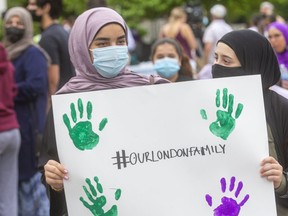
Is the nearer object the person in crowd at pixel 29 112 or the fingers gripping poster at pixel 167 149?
the fingers gripping poster at pixel 167 149

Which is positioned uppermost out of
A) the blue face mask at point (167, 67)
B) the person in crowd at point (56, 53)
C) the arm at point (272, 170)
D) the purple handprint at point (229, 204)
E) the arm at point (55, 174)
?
the person in crowd at point (56, 53)

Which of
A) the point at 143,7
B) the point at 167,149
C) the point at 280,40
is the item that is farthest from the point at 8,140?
the point at 143,7

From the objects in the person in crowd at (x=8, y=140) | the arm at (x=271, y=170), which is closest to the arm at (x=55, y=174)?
the arm at (x=271, y=170)

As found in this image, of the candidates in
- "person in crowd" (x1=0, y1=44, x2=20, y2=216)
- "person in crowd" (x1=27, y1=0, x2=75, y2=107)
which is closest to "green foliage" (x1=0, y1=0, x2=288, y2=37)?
"person in crowd" (x1=27, y1=0, x2=75, y2=107)

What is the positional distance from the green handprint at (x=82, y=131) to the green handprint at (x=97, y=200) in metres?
0.13

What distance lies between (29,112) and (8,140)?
33.4 inches

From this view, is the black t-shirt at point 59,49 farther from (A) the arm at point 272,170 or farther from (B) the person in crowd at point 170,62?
(A) the arm at point 272,170

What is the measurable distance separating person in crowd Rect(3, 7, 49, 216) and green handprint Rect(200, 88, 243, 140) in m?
3.30

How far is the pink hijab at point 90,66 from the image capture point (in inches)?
135

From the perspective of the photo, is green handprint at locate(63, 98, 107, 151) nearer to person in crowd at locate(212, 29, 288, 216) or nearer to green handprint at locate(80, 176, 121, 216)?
green handprint at locate(80, 176, 121, 216)

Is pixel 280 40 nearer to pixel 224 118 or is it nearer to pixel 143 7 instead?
pixel 224 118

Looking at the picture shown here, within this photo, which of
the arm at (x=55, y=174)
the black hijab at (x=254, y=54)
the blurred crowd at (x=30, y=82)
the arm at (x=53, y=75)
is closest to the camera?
the arm at (x=55, y=174)

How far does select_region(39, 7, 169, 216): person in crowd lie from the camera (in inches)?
134

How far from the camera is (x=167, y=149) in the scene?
10.5 feet
